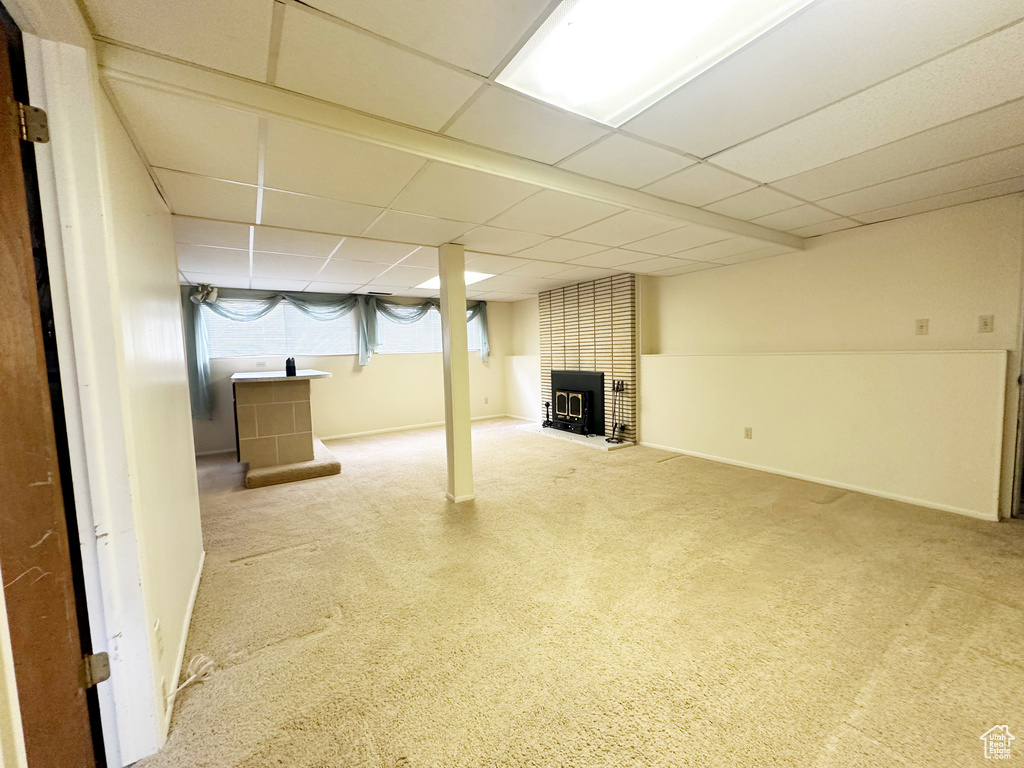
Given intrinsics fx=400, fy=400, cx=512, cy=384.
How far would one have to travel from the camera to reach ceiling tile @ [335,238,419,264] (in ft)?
11.2

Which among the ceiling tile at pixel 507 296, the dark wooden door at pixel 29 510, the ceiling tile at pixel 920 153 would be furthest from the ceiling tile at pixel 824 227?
the dark wooden door at pixel 29 510

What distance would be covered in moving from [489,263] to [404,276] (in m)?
1.20

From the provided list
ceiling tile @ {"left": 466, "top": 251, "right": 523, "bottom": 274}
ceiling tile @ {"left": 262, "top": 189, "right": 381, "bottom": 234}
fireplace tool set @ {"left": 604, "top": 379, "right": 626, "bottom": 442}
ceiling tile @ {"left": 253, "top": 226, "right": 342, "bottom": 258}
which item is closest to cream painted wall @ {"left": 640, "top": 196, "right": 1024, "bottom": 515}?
fireplace tool set @ {"left": 604, "top": 379, "right": 626, "bottom": 442}

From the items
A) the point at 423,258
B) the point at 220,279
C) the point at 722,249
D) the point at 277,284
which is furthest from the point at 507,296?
the point at 220,279

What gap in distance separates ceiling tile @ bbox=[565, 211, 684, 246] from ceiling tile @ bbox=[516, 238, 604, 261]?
0.17m

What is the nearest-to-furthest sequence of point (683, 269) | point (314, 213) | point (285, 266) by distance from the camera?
point (314, 213) < point (285, 266) < point (683, 269)

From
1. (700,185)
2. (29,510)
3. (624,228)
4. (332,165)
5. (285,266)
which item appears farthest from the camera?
(285,266)

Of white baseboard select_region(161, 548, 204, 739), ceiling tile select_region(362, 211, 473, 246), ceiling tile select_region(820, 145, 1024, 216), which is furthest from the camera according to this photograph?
ceiling tile select_region(362, 211, 473, 246)

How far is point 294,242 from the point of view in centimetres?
335

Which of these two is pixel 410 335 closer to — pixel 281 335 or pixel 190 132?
pixel 281 335

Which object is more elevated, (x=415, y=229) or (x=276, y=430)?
(x=415, y=229)

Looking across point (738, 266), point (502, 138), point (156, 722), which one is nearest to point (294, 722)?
point (156, 722)

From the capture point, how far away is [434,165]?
199 centimetres

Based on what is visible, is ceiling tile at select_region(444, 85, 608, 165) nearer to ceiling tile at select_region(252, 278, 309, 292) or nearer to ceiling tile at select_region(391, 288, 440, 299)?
ceiling tile at select_region(252, 278, 309, 292)
